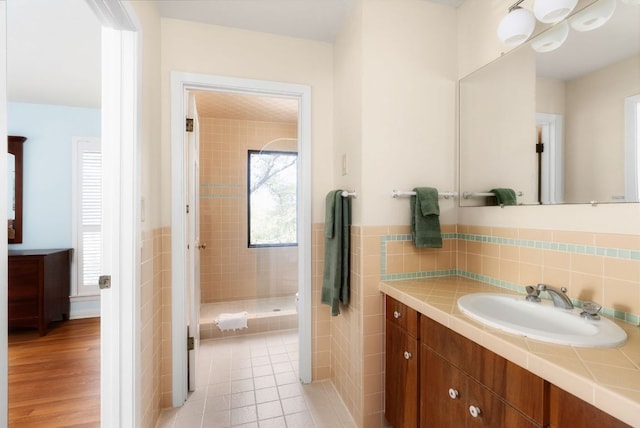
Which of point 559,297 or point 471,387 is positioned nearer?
point 471,387

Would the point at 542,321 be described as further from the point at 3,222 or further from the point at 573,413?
the point at 3,222

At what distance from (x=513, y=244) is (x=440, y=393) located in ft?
Result: 2.56

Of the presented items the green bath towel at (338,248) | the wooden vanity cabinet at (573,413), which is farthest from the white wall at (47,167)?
the wooden vanity cabinet at (573,413)

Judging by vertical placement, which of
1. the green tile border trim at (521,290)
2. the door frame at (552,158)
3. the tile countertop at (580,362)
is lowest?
the tile countertop at (580,362)

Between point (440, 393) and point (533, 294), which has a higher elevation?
point (533, 294)

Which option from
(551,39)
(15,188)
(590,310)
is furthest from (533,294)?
(15,188)

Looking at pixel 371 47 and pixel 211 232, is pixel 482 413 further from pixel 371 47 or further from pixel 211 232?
pixel 211 232

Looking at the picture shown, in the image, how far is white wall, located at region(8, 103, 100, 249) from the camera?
299cm

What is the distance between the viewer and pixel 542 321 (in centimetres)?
114

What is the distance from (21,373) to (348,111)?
2977 millimetres

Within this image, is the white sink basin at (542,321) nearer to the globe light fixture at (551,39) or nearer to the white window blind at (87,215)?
the globe light fixture at (551,39)

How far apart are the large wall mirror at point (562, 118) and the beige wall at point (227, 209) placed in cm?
224

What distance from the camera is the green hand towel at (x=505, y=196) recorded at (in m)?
1.44

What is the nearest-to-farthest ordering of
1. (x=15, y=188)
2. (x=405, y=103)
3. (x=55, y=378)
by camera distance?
(x=405, y=103) < (x=55, y=378) < (x=15, y=188)
